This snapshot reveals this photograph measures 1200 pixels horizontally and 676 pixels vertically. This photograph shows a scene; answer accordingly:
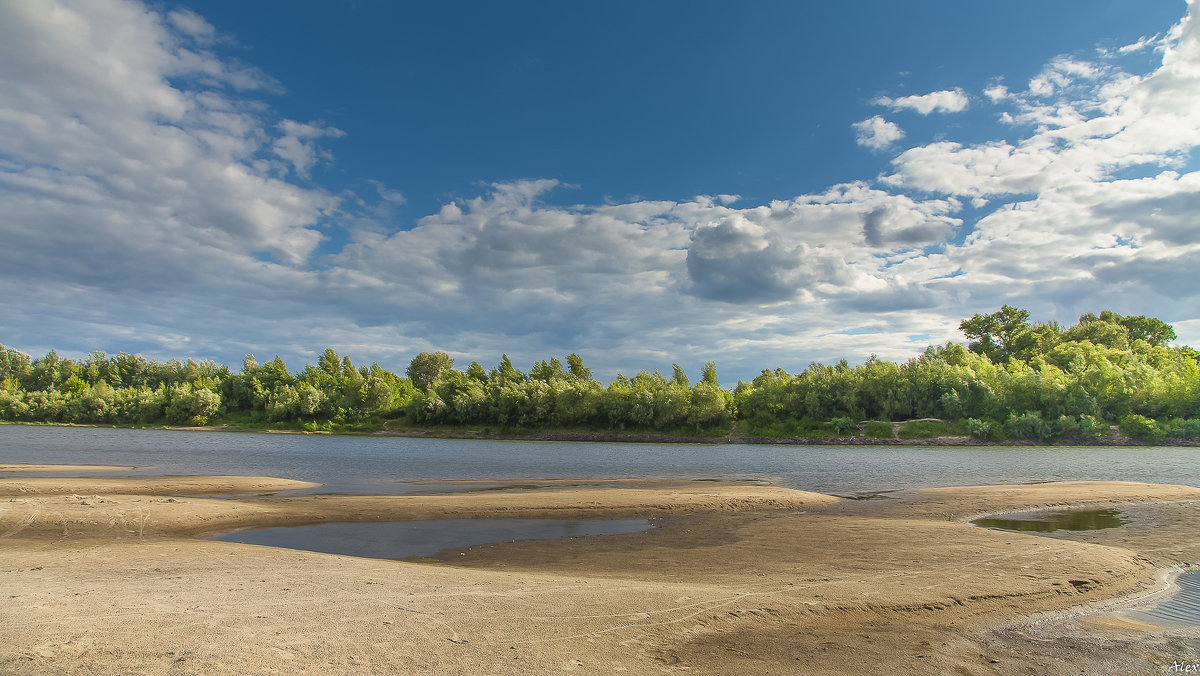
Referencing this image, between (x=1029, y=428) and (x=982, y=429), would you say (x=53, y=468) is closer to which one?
(x=982, y=429)

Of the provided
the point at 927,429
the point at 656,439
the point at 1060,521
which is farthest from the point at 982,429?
the point at 1060,521

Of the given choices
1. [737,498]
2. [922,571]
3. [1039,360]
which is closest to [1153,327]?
[1039,360]

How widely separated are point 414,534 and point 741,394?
9554cm

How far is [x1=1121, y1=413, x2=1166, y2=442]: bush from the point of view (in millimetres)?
71869

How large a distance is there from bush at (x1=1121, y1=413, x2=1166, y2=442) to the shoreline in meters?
0.86

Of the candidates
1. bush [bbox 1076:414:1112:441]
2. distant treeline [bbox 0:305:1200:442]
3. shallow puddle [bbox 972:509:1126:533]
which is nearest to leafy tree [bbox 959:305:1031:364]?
distant treeline [bbox 0:305:1200:442]

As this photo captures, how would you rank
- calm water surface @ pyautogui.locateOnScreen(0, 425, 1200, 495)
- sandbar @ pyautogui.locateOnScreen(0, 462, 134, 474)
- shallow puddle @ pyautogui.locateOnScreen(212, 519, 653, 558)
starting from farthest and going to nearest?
calm water surface @ pyautogui.locateOnScreen(0, 425, 1200, 495) < sandbar @ pyautogui.locateOnScreen(0, 462, 134, 474) < shallow puddle @ pyautogui.locateOnScreen(212, 519, 653, 558)

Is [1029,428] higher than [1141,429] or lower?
lower

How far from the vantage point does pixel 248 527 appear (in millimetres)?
18688

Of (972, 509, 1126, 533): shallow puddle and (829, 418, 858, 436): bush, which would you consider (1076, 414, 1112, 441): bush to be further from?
(972, 509, 1126, 533): shallow puddle

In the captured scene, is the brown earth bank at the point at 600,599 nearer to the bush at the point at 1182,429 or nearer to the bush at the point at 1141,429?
the bush at the point at 1141,429

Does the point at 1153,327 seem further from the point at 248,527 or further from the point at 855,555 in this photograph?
the point at 248,527

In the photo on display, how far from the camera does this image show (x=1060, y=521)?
20.1 m

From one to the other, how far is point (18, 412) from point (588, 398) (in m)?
109
